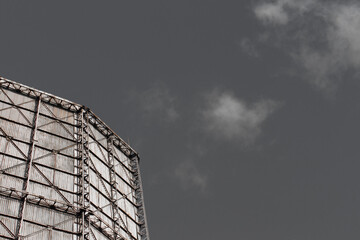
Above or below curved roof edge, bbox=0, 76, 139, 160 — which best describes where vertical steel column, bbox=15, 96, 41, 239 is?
below

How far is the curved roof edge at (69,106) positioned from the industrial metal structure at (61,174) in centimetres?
7

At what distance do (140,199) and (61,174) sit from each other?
7783 millimetres

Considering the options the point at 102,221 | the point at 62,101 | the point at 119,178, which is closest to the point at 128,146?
the point at 119,178

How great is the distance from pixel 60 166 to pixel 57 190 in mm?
1997

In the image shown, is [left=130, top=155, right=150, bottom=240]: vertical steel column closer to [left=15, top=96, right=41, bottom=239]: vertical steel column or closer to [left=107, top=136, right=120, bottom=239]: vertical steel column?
[left=107, top=136, right=120, bottom=239]: vertical steel column

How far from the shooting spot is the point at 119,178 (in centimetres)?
4034

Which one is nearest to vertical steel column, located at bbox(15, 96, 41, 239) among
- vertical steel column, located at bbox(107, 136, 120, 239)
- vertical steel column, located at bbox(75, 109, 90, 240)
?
vertical steel column, located at bbox(75, 109, 90, 240)

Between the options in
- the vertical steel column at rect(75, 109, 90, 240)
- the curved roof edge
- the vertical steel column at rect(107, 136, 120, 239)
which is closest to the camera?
the vertical steel column at rect(75, 109, 90, 240)

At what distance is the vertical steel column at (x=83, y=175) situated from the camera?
109 ft

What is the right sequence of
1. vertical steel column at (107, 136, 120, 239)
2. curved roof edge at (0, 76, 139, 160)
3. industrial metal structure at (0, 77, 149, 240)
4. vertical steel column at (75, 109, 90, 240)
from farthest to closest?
1. curved roof edge at (0, 76, 139, 160)
2. vertical steel column at (107, 136, 120, 239)
3. vertical steel column at (75, 109, 90, 240)
4. industrial metal structure at (0, 77, 149, 240)

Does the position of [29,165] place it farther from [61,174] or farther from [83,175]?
[83,175]

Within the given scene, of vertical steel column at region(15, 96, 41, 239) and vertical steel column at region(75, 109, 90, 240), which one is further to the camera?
vertical steel column at region(75, 109, 90, 240)

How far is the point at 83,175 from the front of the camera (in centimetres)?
3578

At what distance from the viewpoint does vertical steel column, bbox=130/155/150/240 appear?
3893 centimetres
